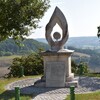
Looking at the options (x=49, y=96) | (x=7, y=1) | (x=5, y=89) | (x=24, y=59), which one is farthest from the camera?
(x=24, y=59)

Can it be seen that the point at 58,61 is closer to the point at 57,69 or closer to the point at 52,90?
the point at 57,69

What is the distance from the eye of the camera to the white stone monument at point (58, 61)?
19.2 m

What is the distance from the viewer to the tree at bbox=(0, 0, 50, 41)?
82.9 ft

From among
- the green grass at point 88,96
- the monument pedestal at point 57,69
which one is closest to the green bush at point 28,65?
the monument pedestal at point 57,69

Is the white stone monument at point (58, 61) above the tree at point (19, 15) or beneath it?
beneath

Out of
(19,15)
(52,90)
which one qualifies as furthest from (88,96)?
(19,15)

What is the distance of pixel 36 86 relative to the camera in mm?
19625

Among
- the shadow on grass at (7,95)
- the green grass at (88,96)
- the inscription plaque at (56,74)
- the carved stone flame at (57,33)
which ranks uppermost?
the carved stone flame at (57,33)

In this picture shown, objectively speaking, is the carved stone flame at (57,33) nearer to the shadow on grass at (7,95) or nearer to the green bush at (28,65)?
the shadow on grass at (7,95)

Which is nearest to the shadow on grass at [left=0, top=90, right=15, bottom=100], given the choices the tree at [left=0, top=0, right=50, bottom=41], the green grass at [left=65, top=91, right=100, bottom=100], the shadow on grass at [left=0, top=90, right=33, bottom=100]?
the shadow on grass at [left=0, top=90, right=33, bottom=100]

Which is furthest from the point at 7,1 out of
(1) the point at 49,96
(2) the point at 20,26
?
(1) the point at 49,96

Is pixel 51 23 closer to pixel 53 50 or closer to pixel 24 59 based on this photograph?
pixel 53 50

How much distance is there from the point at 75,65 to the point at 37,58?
3.46m

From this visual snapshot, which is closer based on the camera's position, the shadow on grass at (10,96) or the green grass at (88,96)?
the green grass at (88,96)
